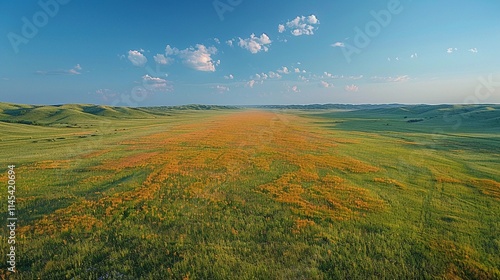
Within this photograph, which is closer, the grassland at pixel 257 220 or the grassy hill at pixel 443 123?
the grassland at pixel 257 220

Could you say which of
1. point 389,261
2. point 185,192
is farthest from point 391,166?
point 185,192

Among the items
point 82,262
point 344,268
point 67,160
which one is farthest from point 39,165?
point 344,268

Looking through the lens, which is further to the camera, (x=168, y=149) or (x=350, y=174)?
(x=168, y=149)

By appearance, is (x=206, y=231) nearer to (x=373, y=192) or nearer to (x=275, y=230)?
(x=275, y=230)

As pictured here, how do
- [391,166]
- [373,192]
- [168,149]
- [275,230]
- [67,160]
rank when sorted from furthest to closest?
[168,149]
[67,160]
[391,166]
[373,192]
[275,230]

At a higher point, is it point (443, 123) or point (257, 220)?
point (443, 123)

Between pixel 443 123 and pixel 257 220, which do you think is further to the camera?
pixel 443 123

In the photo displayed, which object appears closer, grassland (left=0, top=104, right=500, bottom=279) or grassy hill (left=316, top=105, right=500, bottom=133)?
grassland (left=0, top=104, right=500, bottom=279)

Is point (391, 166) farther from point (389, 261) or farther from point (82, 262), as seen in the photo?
point (82, 262)

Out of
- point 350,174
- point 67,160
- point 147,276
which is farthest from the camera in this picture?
point 67,160
